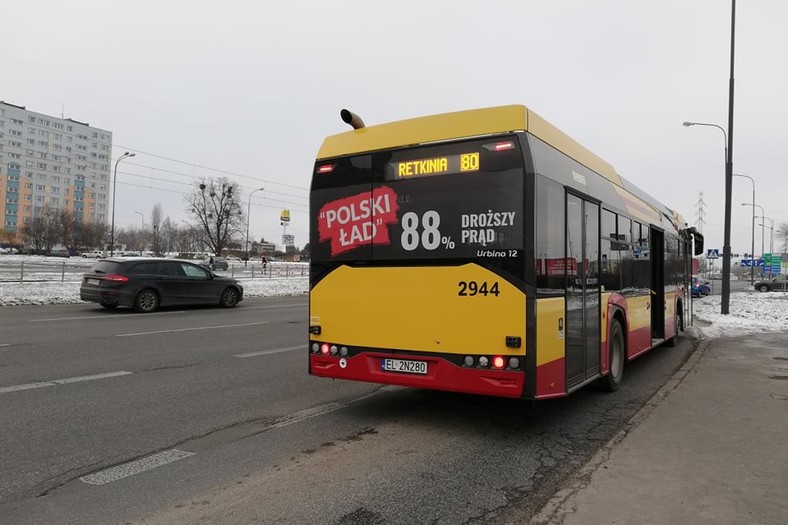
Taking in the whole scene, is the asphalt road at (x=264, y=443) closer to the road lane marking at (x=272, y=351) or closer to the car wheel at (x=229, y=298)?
the road lane marking at (x=272, y=351)

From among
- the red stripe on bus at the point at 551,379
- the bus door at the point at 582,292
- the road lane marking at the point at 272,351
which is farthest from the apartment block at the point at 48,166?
the red stripe on bus at the point at 551,379

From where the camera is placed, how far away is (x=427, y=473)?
435 cm

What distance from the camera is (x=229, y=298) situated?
61.8 ft

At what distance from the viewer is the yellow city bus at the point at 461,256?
196 inches

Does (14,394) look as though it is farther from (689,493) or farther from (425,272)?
(689,493)

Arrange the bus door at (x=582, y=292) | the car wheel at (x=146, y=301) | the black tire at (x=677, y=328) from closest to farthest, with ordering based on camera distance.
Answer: the bus door at (x=582, y=292), the black tire at (x=677, y=328), the car wheel at (x=146, y=301)

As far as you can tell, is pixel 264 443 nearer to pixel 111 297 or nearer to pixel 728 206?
pixel 111 297

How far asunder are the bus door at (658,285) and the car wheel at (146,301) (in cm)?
1332

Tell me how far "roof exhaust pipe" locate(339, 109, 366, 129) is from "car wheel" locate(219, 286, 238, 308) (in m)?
13.7

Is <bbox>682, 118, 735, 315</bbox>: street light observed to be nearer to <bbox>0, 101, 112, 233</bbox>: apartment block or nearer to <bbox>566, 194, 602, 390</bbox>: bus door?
<bbox>566, 194, 602, 390</bbox>: bus door

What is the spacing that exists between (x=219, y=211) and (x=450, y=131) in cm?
8369

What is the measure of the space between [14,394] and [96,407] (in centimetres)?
122

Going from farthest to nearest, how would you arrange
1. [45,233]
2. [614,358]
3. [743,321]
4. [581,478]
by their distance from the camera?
[45,233], [743,321], [614,358], [581,478]

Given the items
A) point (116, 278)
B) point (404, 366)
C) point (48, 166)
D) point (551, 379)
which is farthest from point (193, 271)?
point (48, 166)
